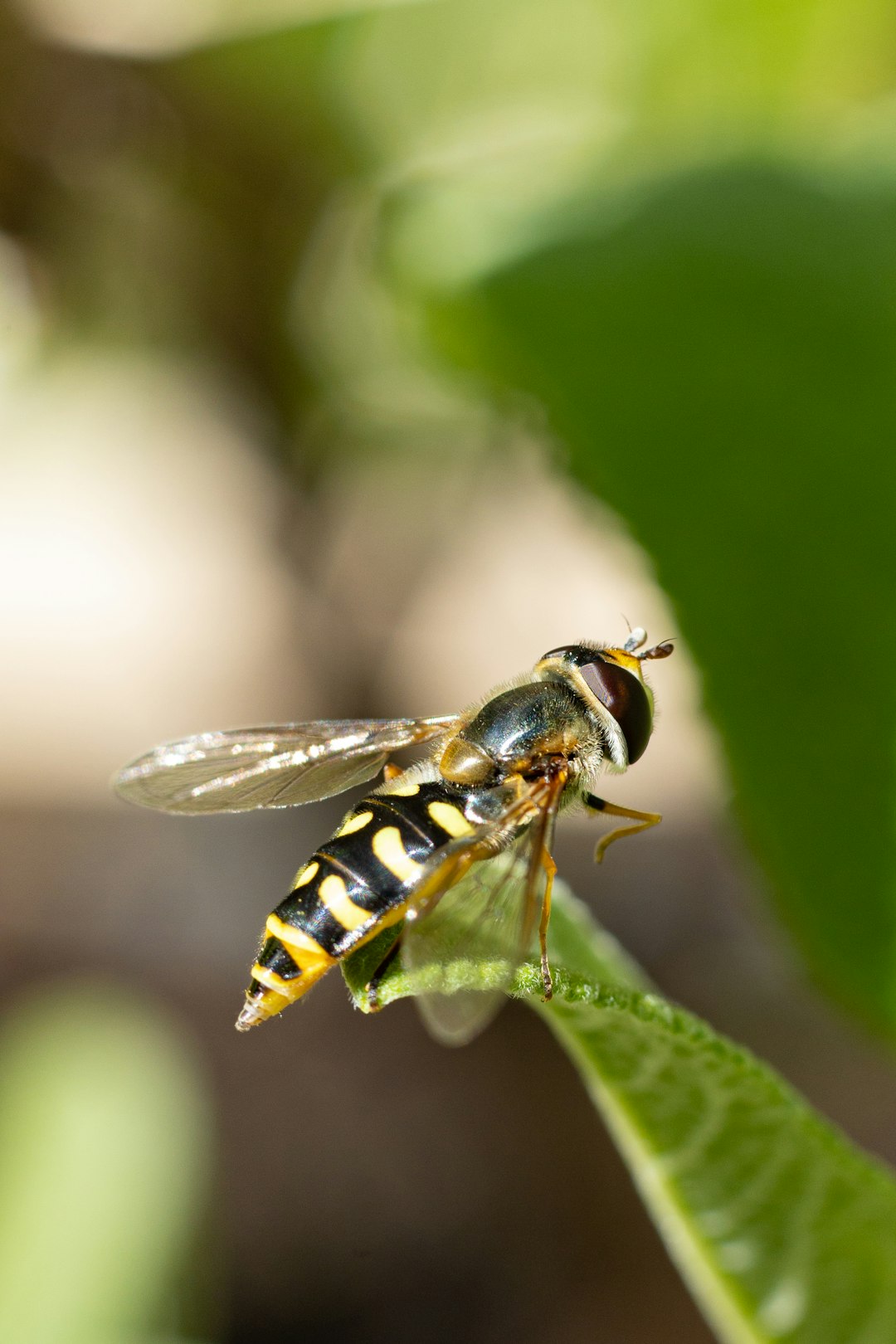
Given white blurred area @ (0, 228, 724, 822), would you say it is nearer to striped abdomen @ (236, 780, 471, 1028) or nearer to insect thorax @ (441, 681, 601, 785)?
insect thorax @ (441, 681, 601, 785)

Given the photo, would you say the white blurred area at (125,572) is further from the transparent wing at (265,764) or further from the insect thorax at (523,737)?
the insect thorax at (523,737)

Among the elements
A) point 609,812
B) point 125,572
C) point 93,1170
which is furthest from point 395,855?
point 125,572

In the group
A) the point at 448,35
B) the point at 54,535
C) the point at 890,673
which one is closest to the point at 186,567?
the point at 54,535

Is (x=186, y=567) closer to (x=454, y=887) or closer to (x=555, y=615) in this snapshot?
(x=555, y=615)

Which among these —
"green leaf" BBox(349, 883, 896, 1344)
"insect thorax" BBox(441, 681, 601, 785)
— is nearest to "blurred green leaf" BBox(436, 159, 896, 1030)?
"insect thorax" BBox(441, 681, 601, 785)

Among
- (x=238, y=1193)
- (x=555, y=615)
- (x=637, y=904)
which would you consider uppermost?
(x=555, y=615)
